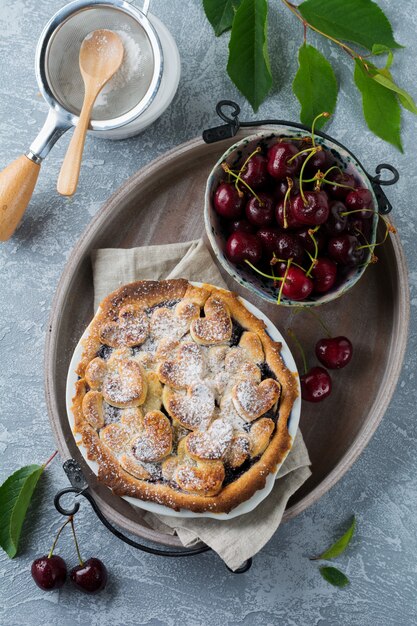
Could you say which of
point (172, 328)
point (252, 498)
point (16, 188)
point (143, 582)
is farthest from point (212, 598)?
point (16, 188)

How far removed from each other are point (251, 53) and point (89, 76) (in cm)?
37

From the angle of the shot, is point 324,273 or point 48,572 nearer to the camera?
point 324,273

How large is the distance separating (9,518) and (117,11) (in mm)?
1187

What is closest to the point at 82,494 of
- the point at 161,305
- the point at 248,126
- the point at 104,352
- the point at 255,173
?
the point at 104,352

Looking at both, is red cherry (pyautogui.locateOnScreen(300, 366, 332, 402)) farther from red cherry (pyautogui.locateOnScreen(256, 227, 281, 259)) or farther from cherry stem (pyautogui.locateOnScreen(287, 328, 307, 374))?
red cherry (pyautogui.locateOnScreen(256, 227, 281, 259))

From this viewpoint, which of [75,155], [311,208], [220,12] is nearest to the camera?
[311,208]

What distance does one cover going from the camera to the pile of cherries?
4.28ft

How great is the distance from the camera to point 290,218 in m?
1.30

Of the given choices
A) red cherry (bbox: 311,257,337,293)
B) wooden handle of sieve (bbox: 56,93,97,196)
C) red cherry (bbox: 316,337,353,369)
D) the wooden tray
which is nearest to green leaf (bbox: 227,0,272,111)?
the wooden tray

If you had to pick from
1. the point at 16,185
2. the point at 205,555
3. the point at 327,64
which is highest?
the point at 327,64

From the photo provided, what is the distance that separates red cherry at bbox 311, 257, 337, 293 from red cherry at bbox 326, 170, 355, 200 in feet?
0.43

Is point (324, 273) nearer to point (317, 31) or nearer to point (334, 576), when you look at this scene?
point (317, 31)

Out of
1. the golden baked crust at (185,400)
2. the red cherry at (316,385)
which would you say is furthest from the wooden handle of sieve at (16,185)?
the red cherry at (316,385)

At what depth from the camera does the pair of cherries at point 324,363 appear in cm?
146
